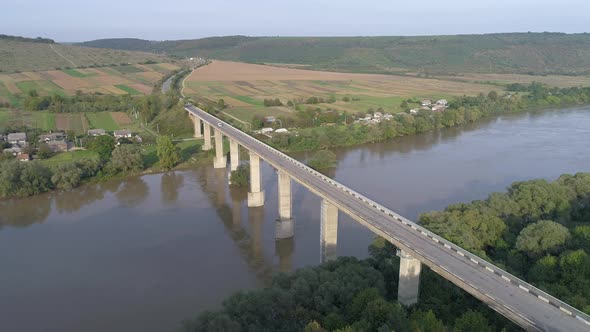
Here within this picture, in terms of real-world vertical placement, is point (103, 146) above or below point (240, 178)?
above

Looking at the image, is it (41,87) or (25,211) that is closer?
(25,211)

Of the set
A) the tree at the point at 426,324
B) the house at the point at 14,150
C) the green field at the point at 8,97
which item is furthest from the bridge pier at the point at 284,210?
the green field at the point at 8,97

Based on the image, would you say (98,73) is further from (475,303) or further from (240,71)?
(475,303)

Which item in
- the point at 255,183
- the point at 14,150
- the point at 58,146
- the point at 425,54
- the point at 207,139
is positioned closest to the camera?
the point at 255,183

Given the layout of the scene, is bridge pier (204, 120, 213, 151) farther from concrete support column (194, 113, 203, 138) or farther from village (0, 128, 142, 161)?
village (0, 128, 142, 161)

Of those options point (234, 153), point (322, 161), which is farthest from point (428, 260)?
point (322, 161)

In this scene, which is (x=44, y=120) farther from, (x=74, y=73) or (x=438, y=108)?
(x=438, y=108)

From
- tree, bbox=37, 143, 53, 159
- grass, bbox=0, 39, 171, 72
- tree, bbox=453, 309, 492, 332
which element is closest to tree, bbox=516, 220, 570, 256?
tree, bbox=453, 309, 492, 332

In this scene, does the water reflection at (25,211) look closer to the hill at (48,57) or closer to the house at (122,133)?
the house at (122,133)
